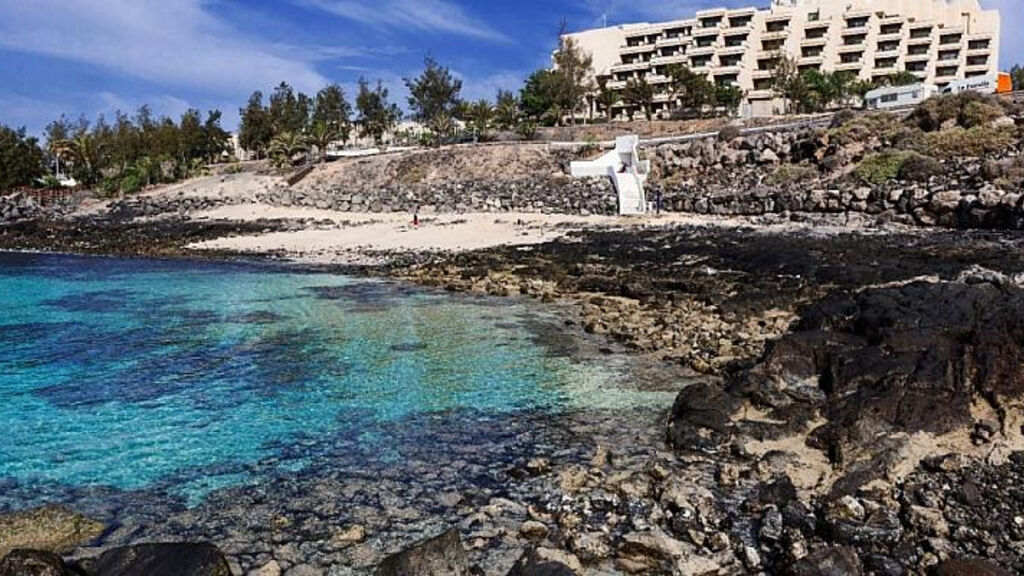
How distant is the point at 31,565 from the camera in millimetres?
5535

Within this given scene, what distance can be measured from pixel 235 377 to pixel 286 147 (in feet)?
199

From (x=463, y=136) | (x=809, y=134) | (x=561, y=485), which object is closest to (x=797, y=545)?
(x=561, y=485)

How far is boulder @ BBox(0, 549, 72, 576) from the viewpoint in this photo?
5.47 m

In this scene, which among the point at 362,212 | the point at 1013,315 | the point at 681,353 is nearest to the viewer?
the point at 1013,315

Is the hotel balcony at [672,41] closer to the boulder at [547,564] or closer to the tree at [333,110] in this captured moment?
the tree at [333,110]

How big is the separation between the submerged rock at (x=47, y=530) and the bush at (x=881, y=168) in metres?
35.2

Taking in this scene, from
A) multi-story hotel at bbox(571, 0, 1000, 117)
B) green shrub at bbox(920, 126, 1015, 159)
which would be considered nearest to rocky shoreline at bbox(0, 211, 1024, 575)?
green shrub at bbox(920, 126, 1015, 159)

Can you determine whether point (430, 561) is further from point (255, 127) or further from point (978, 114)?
point (255, 127)

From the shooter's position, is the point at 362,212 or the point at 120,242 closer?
the point at 120,242

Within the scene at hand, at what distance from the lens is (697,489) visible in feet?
25.1

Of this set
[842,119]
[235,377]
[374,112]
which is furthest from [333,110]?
[235,377]

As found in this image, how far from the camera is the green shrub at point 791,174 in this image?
3956 centimetres

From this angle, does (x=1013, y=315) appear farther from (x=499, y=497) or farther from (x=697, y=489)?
(x=499, y=497)

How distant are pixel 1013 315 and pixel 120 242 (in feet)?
125
